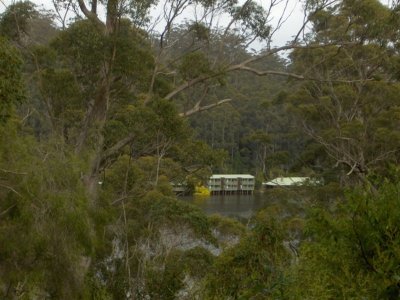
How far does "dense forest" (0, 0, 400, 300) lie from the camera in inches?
127

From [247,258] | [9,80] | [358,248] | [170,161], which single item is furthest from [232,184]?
[358,248]

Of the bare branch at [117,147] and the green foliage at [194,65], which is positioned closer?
the bare branch at [117,147]

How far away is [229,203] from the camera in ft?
100

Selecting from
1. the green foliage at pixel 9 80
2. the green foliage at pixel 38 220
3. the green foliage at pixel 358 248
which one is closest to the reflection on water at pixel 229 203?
the green foliage at pixel 38 220

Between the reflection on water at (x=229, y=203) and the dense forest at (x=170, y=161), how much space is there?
8198 mm

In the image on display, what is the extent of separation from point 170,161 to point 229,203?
1968cm

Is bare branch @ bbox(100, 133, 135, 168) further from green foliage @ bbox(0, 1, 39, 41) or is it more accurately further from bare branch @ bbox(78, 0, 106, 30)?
green foliage @ bbox(0, 1, 39, 41)

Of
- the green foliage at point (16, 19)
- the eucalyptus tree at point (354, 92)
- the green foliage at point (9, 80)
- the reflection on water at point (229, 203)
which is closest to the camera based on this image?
the green foliage at point (9, 80)

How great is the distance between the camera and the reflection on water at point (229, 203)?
82.9ft

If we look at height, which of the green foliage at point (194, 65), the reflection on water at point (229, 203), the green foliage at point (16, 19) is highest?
the green foliage at point (16, 19)

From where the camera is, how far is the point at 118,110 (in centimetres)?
1028

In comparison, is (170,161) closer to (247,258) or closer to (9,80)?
(247,258)

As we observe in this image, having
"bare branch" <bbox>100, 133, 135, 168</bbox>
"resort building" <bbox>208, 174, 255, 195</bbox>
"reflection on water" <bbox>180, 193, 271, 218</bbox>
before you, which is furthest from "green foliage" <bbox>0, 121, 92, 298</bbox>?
"resort building" <bbox>208, 174, 255, 195</bbox>

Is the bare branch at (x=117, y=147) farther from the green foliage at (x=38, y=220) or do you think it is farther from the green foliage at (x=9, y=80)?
the green foliage at (x=9, y=80)
